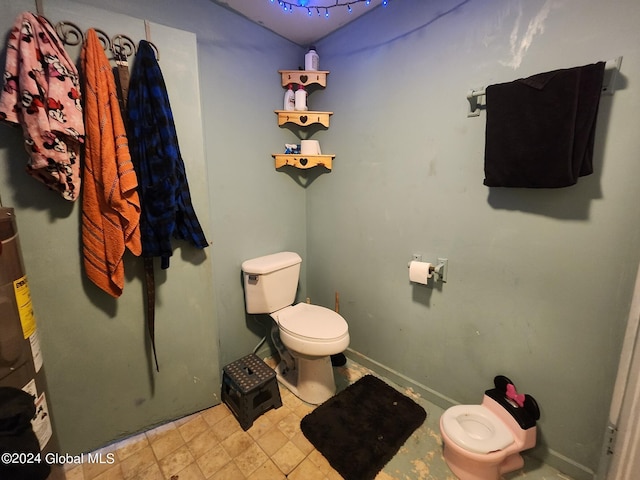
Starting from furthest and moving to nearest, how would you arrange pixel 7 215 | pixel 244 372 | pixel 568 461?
1. pixel 244 372
2. pixel 568 461
3. pixel 7 215

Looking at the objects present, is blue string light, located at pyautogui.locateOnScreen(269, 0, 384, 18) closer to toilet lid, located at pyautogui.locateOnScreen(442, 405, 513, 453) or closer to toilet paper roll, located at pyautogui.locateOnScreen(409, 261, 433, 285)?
toilet paper roll, located at pyautogui.locateOnScreen(409, 261, 433, 285)

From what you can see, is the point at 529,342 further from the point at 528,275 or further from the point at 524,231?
the point at 524,231

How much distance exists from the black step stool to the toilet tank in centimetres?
36

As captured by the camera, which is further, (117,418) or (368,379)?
(368,379)

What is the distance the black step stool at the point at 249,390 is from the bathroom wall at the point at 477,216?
0.74 metres

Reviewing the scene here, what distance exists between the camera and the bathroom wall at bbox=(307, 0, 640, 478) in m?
1.06

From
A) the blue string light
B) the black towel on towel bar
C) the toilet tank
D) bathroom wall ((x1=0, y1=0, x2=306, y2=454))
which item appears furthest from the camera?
the toilet tank

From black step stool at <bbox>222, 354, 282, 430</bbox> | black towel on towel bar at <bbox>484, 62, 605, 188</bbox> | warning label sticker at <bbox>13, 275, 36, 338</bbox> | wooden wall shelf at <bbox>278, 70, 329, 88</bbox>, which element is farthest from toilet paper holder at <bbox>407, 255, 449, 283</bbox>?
warning label sticker at <bbox>13, 275, 36, 338</bbox>

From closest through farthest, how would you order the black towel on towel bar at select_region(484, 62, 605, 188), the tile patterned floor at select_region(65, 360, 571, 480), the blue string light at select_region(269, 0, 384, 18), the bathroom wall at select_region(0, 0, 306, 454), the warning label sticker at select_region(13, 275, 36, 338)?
the warning label sticker at select_region(13, 275, 36, 338) < the black towel on towel bar at select_region(484, 62, 605, 188) < the bathroom wall at select_region(0, 0, 306, 454) < the tile patterned floor at select_region(65, 360, 571, 480) < the blue string light at select_region(269, 0, 384, 18)

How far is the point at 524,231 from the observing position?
49.5 inches

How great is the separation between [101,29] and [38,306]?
1.18 m

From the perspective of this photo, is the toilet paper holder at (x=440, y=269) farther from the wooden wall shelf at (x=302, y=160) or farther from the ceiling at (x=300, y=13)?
the ceiling at (x=300, y=13)

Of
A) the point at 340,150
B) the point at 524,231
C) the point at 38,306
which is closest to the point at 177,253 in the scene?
the point at 38,306

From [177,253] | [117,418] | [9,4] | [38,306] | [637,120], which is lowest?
[117,418]
